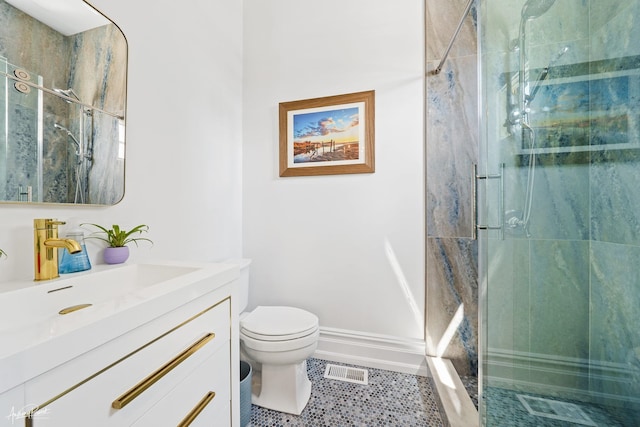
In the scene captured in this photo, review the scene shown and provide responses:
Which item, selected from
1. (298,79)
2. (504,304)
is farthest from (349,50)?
(504,304)

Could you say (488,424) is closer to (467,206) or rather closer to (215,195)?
(467,206)

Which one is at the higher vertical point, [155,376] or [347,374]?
[155,376]

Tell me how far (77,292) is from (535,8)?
2004 mm

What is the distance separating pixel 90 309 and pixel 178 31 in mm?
1464

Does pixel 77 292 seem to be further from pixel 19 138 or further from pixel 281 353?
pixel 281 353

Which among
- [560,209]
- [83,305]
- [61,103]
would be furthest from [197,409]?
[560,209]

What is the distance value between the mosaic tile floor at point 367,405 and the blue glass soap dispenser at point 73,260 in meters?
1.04

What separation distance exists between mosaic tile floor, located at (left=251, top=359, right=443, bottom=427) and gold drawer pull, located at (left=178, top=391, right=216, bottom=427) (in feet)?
2.04

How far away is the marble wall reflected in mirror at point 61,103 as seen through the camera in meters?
0.76

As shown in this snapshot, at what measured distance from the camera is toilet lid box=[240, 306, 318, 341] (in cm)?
128

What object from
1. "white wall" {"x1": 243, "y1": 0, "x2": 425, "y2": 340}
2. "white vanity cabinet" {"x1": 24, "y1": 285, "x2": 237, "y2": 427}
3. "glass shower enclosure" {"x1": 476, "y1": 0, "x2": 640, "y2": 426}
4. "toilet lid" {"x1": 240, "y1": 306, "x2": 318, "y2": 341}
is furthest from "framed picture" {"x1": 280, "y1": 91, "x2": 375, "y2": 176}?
"white vanity cabinet" {"x1": 24, "y1": 285, "x2": 237, "y2": 427}

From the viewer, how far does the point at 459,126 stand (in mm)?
1566

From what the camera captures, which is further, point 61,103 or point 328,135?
point 328,135

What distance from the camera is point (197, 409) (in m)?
0.76
